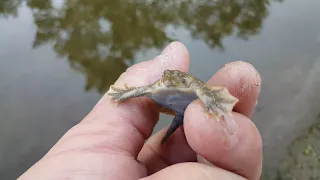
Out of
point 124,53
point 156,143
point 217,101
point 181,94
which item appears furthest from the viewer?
point 124,53

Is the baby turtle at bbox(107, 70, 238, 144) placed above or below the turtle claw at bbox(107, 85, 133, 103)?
above

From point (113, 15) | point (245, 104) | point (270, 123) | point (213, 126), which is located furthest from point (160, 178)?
point (113, 15)

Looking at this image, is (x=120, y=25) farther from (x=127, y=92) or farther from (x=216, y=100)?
(x=216, y=100)

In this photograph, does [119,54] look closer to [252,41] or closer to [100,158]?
[252,41]

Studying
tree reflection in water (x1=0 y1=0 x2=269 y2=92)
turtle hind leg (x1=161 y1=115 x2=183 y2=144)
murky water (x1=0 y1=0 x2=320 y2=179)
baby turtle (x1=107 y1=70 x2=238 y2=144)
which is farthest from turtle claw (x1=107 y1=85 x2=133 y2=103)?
tree reflection in water (x1=0 y1=0 x2=269 y2=92)

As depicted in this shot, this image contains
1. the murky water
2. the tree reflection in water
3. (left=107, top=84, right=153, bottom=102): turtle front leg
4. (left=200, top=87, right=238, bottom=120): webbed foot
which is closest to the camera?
(left=200, top=87, right=238, bottom=120): webbed foot

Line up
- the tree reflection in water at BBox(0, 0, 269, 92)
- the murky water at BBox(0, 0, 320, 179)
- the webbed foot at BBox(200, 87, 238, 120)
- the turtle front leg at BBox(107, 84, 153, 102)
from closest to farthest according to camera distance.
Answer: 1. the webbed foot at BBox(200, 87, 238, 120)
2. the turtle front leg at BBox(107, 84, 153, 102)
3. the murky water at BBox(0, 0, 320, 179)
4. the tree reflection in water at BBox(0, 0, 269, 92)

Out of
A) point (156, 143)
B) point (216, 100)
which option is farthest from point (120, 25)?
point (216, 100)

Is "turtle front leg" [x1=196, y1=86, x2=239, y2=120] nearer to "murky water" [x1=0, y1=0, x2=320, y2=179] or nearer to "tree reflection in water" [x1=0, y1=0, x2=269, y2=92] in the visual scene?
"murky water" [x1=0, y1=0, x2=320, y2=179]
